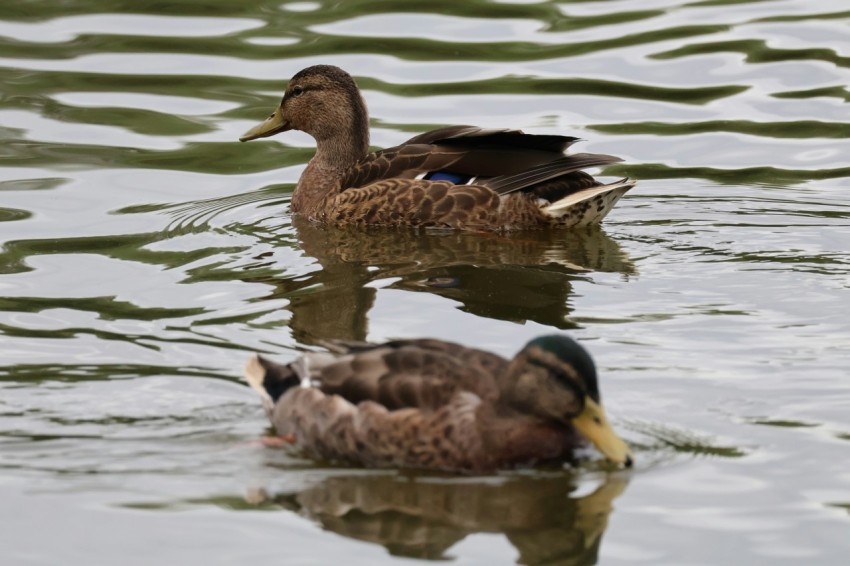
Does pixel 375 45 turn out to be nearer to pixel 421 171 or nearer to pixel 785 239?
pixel 421 171

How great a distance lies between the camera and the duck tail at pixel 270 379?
25.7 ft

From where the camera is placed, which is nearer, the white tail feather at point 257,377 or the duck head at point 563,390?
the duck head at point 563,390

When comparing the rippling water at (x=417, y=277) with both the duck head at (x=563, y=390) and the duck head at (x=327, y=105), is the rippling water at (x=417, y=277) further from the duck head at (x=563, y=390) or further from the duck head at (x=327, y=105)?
the duck head at (x=327, y=105)

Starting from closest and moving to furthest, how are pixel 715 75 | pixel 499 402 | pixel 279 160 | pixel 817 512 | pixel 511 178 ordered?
1. pixel 817 512
2. pixel 499 402
3. pixel 511 178
4. pixel 279 160
5. pixel 715 75

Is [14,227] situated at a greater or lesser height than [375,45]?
lesser

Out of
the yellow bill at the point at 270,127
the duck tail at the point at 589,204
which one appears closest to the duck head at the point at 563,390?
the duck tail at the point at 589,204

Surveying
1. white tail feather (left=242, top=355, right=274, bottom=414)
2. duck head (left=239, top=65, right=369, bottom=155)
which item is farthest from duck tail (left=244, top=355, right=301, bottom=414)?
duck head (left=239, top=65, right=369, bottom=155)

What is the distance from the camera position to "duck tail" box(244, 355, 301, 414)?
25.7ft

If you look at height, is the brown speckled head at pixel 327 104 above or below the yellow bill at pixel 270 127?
above

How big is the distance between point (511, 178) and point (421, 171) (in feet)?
2.24

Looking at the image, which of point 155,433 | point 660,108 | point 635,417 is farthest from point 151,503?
point 660,108

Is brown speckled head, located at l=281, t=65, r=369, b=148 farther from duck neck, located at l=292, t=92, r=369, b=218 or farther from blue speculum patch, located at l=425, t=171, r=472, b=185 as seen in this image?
blue speculum patch, located at l=425, t=171, r=472, b=185

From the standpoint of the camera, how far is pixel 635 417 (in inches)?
309

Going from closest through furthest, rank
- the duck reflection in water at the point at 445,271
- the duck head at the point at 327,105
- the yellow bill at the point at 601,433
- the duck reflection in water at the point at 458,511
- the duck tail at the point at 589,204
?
the duck reflection in water at the point at 458,511 < the yellow bill at the point at 601,433 < the duck reflection in water at the point at 445,271 < the duck tail at the point at 589,204 < the duck head at the point at 327,105
